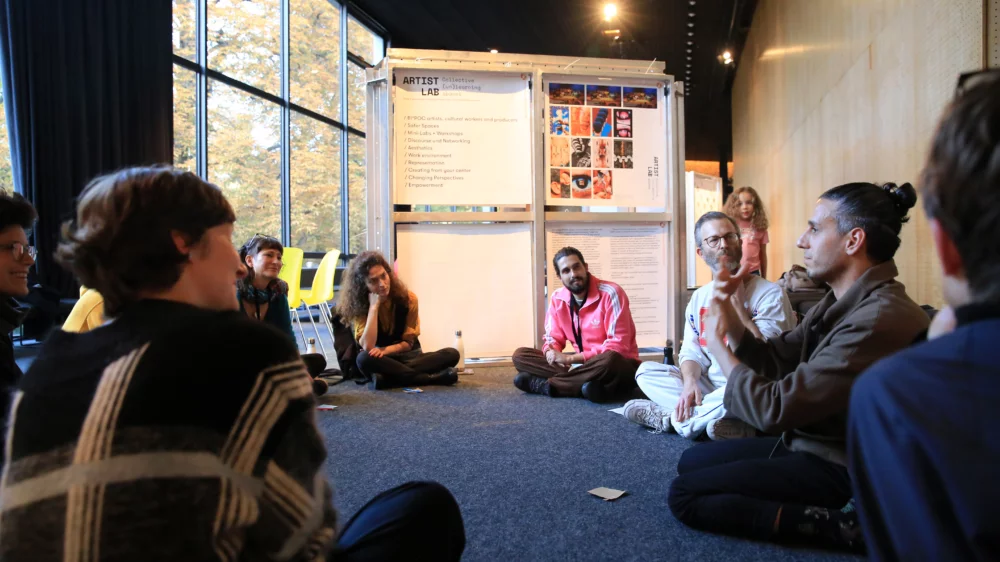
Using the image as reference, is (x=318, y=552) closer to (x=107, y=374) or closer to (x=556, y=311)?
(x=107, y=374)

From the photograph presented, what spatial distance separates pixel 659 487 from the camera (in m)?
2.09

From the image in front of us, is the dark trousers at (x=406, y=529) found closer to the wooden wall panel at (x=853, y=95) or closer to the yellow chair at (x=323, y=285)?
the wooden wall panel at (x=853, y=95)

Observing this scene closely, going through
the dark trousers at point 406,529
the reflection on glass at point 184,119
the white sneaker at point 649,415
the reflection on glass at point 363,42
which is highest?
the reflection on glass at point 363,42

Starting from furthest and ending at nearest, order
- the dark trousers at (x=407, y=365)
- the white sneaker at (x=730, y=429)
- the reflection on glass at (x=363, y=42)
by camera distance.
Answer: the reflection on glass at (x=363, y=42), the dark trousers at (x=407, y=365), the white sneaker at (x=730, y=429)

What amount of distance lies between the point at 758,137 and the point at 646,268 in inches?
197

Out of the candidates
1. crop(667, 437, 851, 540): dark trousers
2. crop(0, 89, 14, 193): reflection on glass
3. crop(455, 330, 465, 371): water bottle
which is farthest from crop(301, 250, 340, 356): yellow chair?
crop(667, 437, 851, 540): dark trousers

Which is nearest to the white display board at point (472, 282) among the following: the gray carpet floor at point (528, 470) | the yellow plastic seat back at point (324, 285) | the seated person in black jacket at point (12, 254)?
the gray carpet floor at point (528, 470)

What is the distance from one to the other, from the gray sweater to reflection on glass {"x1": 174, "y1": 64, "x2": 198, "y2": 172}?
19.3 feet

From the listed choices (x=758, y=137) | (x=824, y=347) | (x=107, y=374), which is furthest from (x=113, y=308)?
(x=758, y=137)

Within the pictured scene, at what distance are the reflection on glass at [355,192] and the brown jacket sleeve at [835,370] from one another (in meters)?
7.99

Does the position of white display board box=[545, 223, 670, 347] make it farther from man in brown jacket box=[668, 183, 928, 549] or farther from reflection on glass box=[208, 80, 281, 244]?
reflection on glass box=[208, 80, 281, 244]

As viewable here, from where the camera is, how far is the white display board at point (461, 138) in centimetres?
450

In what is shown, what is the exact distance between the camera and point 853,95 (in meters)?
4.32

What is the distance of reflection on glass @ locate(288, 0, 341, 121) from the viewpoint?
7688 millimetres
